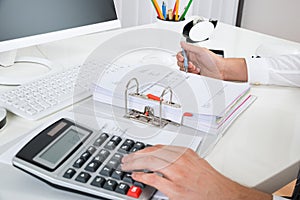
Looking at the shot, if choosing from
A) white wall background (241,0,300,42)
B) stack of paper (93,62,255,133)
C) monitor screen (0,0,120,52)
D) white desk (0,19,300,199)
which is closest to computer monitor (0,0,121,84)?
monitor screen (0,0,120,52)

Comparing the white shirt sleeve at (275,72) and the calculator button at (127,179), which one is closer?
the calculator button at (127,179)

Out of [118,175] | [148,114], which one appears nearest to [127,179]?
[118,175]

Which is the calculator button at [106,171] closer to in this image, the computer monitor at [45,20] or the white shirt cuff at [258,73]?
the computer monitor at [45,20]

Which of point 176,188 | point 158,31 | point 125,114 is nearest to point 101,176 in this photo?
point 176,188

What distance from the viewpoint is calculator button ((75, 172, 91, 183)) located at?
22.3 inches

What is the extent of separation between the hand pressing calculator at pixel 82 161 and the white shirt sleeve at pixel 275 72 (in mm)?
492

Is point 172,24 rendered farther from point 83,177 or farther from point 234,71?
point 83,177

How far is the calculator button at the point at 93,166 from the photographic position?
587 mm

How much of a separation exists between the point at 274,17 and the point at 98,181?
7.22ft

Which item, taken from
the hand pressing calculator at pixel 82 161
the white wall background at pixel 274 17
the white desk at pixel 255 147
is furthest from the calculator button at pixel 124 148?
the white wall background at pixel 274 17

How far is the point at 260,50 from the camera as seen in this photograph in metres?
1.23

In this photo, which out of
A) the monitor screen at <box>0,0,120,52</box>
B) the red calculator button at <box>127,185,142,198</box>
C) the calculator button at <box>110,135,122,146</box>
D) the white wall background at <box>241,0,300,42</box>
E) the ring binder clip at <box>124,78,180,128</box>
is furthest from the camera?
the white wall background at <box>241,0,300,42</box>

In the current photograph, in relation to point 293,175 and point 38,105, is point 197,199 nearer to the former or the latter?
point 293,175

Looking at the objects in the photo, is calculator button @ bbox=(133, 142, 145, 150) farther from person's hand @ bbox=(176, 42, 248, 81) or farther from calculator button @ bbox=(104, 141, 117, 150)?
person's hand @ bbox=(176, 42, 248, 81)
